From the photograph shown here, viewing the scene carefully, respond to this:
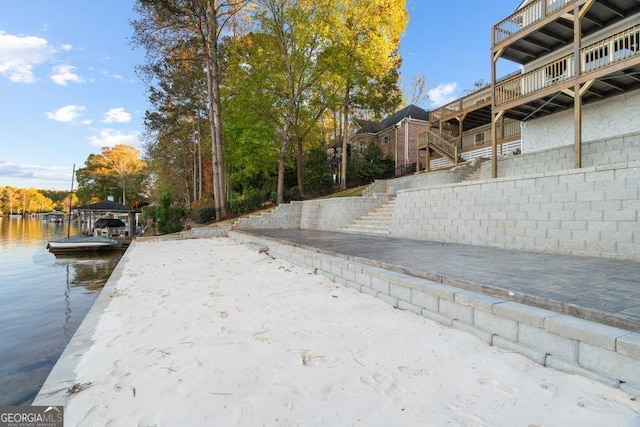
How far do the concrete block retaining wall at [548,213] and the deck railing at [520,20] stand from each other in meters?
7.01

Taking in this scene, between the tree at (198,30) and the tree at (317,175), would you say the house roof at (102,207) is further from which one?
the tree at (317,175)

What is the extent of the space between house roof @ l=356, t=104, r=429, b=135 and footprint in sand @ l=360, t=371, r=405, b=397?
22.3m

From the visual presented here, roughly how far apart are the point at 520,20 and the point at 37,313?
51.3 feet

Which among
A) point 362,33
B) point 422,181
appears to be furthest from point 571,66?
point 362,33

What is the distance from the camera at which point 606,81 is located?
8969mm

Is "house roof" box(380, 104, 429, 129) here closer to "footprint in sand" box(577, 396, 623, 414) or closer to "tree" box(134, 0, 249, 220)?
"tree" box(134, 0, 249, 220)

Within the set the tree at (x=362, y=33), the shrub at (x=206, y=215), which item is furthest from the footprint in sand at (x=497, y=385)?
the shrub at (x=206, y=215)

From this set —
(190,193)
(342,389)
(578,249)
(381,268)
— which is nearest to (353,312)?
(381,268)

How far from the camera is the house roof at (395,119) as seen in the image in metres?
24.0

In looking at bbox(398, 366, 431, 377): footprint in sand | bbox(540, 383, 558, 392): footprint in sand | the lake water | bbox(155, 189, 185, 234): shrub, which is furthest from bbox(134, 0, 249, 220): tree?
bbox(540, 383, 558, 392): footprint in sand

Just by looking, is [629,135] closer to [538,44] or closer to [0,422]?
[538,44]

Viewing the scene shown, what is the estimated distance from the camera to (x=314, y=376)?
2.16m

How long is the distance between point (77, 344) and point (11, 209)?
111791 millimetres

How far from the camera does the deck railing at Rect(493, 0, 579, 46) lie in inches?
407
